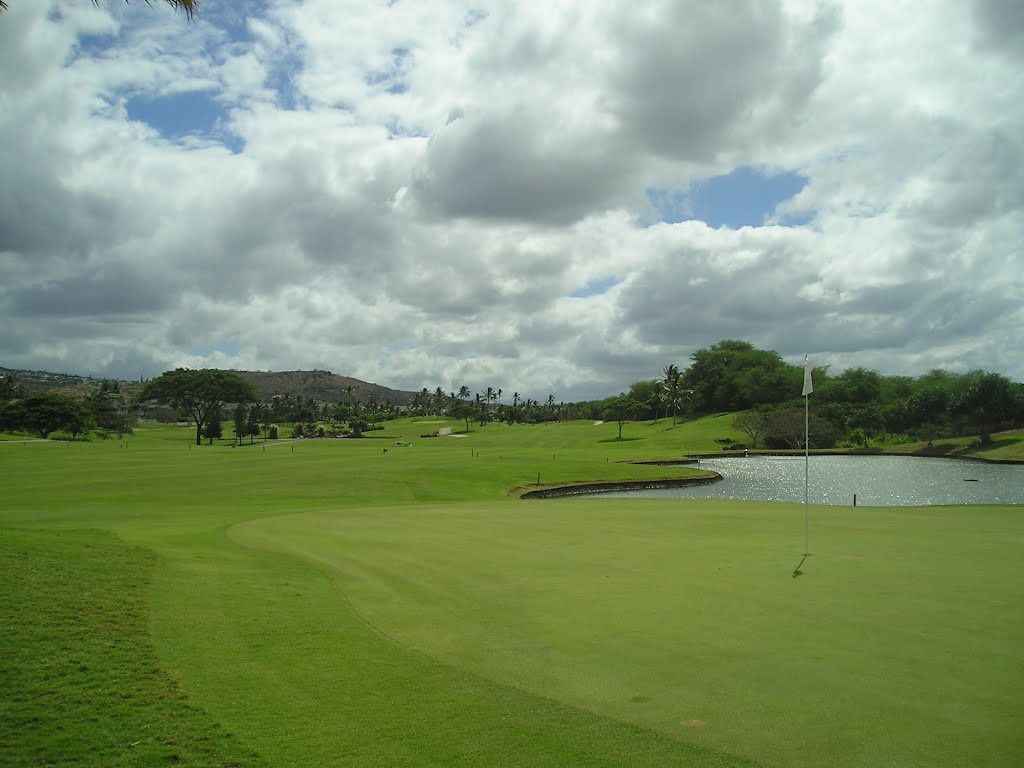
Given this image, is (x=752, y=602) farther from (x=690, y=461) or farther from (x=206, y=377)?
(x=206, y=377)

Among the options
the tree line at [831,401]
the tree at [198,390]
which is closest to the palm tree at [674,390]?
the tree line at [831,401]

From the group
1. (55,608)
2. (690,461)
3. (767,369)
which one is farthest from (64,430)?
(767,369)

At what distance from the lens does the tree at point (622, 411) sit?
5797 inches

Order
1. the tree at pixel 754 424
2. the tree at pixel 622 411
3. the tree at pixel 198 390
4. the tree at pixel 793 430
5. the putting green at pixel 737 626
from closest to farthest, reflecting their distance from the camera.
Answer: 1. the putting green at pixel 737 626
2. the tree at pixel 198 390
3. the tree at pixel 793 430
4. the tree at pixel 754 424
5. the tree at pixel 622 411

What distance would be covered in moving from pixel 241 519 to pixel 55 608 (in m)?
18.5

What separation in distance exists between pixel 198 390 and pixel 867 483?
9610 centimetres

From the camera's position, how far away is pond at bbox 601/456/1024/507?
2114 inches

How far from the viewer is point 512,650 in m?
9.29

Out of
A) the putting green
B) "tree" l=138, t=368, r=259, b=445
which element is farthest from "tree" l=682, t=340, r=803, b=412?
the putting green

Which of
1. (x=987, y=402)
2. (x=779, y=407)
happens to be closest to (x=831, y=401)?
(x=779, y=407)

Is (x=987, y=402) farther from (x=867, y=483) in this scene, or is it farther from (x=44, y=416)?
(x=44, y=416)

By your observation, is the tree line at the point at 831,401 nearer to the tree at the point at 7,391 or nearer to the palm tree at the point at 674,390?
the palm tree at the point at 674,390

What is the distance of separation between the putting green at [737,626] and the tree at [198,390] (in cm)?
10263

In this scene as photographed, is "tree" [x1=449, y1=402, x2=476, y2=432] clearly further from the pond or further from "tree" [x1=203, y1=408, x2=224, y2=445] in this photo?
the pond
